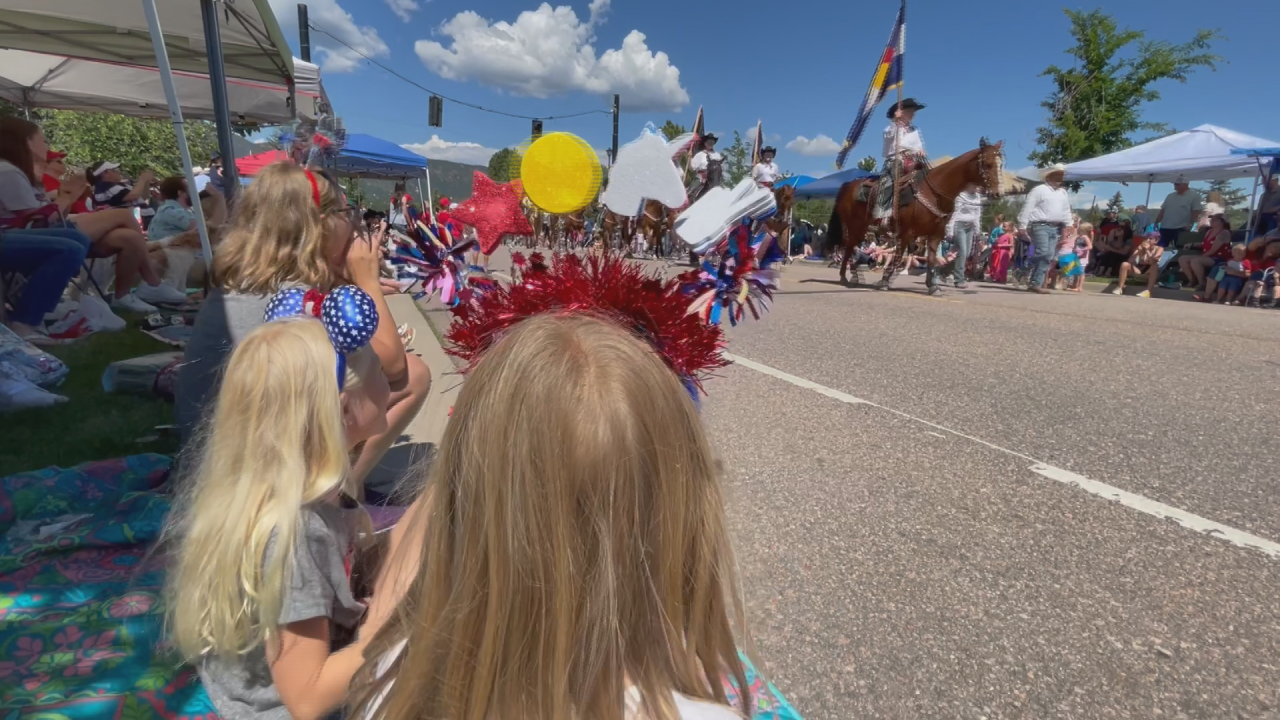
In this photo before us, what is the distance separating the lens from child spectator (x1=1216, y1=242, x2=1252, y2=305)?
34.0 feet

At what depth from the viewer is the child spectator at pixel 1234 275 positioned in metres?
10.4

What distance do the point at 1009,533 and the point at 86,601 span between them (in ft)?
10.3

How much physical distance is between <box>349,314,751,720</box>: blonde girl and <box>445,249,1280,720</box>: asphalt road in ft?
3.46

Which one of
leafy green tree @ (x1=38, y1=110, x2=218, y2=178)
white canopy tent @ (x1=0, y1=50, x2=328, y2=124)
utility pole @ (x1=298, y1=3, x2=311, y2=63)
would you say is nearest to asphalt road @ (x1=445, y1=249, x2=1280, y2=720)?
white canopy tent @ (x1=0, y1=50, x2=328, y2=124)

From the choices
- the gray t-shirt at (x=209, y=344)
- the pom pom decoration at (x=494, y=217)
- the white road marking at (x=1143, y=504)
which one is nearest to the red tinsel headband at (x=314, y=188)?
the gray t-shirt at (x=209, y=344)

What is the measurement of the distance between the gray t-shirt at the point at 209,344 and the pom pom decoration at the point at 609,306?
4.24 ft

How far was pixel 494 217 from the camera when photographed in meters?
2.25

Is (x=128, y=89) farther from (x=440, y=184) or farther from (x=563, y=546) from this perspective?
(x=563, y=546)

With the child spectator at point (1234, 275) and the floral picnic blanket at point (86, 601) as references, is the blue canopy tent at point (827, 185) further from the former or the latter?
the floral picnic blanket at point (86, 601)

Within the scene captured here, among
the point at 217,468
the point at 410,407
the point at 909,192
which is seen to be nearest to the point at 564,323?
the point at 217,468

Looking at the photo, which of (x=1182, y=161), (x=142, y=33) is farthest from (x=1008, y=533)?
(x=1182, y=161)

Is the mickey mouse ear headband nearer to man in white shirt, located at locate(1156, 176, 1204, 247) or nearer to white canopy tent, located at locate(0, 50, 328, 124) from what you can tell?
white canopy tent, located at locate(0, 50, 328, 124)

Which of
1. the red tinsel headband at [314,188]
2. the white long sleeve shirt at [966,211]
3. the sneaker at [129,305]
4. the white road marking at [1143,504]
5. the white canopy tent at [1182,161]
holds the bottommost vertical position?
the white road marking at [1143,504]

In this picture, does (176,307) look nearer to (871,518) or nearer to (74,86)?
(74,86)
